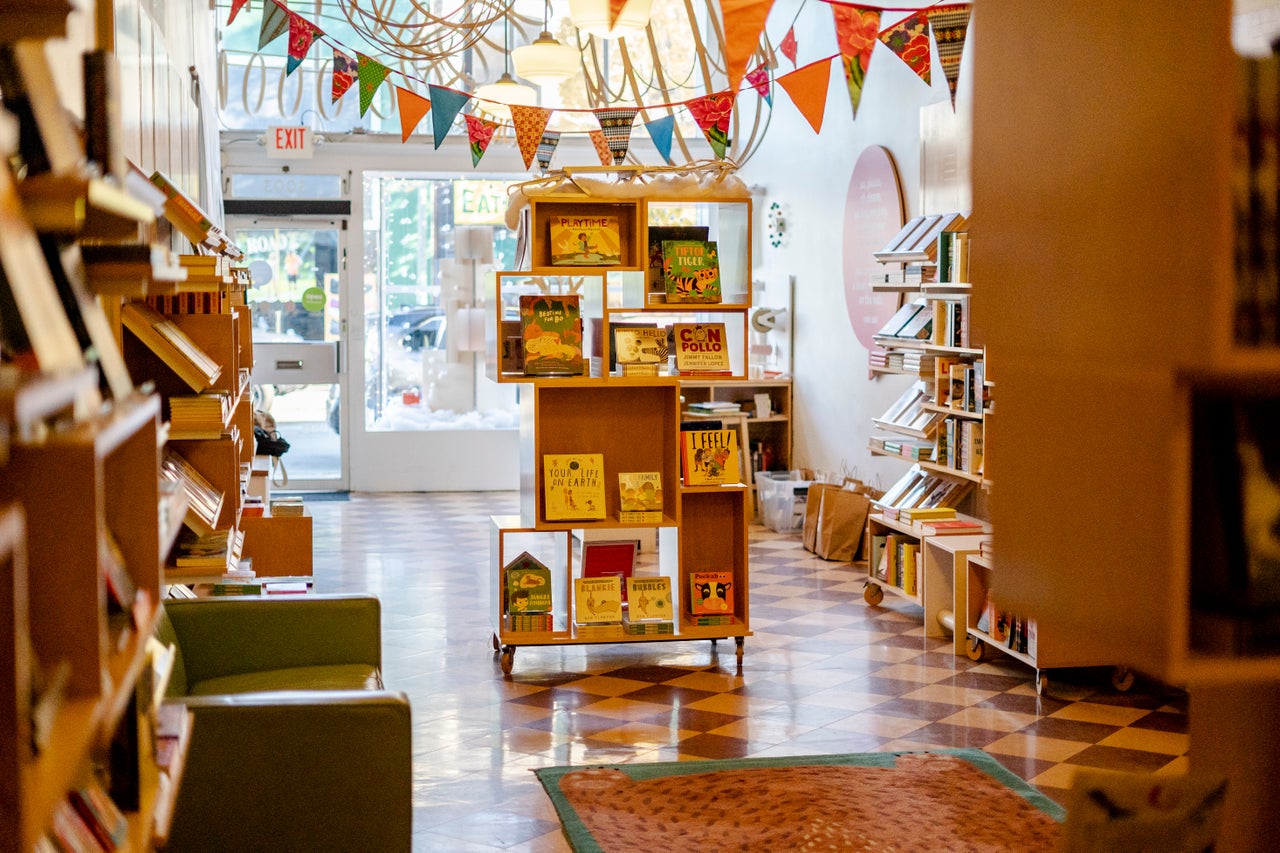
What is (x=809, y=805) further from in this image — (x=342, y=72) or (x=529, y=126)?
(x=342, y=72)

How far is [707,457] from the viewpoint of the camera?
5.89 meters

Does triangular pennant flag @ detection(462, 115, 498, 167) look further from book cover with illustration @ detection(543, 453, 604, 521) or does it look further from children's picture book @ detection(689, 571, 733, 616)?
children's picture book @ detection(689, 571, 733, 616)

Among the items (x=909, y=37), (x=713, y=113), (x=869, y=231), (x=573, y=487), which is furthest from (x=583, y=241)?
(x=869, y=231)

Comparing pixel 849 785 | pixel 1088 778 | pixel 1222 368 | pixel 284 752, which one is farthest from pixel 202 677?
pixel 1222 368

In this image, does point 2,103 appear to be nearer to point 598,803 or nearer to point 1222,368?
point 1222,368

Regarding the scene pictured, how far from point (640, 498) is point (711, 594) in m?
0.58

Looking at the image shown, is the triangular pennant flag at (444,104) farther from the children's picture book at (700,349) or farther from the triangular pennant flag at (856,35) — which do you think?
the triangular pennant flag at (856,35)

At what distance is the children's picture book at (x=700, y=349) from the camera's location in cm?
583

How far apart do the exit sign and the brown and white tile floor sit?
196 inches

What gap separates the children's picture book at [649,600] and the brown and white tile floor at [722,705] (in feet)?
0.79

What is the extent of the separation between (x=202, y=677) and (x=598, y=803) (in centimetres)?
129

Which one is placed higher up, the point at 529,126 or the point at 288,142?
the point at 288,142

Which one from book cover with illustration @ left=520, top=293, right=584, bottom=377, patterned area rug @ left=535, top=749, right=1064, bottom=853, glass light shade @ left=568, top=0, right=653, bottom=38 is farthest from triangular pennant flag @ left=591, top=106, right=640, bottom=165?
patterned area rug @ left=535, top=749, right=1064, bottom=853

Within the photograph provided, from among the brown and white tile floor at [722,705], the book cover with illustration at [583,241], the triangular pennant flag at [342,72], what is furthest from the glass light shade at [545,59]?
the brown and white tile floor at [722,705]
